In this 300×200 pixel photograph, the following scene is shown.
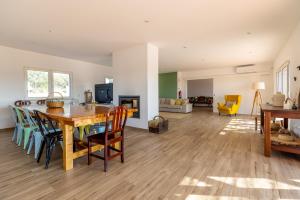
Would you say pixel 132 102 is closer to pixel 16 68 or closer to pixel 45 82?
pixel 45 82

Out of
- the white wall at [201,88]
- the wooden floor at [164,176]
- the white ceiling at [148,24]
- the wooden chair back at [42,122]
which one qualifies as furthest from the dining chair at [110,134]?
the white wall at [201,88]

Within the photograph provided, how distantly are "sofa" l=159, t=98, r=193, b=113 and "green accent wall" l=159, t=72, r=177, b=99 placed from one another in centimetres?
136

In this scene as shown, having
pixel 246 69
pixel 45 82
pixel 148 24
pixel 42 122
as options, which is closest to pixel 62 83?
pixel 45 82

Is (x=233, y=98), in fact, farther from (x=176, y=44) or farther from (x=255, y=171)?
(x=255, y=171)

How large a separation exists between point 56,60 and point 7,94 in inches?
75.4

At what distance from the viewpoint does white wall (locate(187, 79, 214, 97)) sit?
12508mm

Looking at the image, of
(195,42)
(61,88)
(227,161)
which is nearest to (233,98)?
(195,42)

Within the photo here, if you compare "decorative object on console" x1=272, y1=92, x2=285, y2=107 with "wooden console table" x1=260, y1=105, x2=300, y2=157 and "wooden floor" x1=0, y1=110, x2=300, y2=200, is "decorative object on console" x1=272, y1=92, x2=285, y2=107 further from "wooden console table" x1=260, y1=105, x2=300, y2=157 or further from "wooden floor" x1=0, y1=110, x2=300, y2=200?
"wooden floor" x1=0, y1=110, x2=300, y2=200

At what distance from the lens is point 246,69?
7.59m

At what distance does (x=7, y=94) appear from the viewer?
4.83 m

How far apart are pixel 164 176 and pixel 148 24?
280cm

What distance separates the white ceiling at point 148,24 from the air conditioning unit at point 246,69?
2.66 meters

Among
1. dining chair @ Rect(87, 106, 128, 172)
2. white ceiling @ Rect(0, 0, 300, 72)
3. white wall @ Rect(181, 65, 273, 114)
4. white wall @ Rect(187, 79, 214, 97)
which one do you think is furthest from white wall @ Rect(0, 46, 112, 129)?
white wall @ Rect(187, 79, 214, 97)

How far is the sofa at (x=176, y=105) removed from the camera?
332 inches
